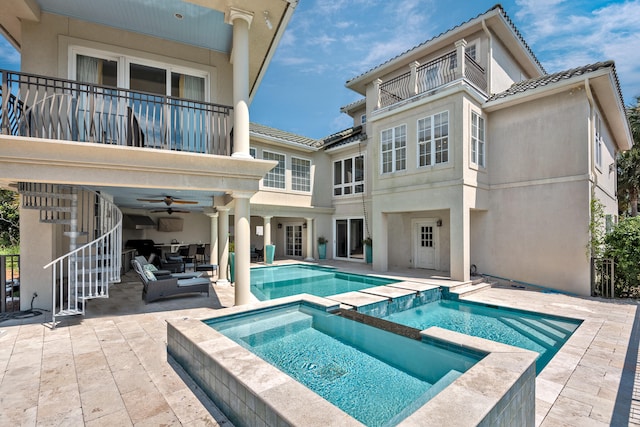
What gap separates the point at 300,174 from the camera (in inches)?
691

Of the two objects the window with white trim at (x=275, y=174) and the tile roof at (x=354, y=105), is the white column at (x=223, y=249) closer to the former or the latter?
the window with white trim at (x=275, y=174)

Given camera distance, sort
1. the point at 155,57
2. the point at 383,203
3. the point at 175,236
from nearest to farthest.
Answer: the point at 155,57 → the point at 383,203 → the point at 175,236

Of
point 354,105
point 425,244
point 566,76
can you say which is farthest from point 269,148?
point 566,76

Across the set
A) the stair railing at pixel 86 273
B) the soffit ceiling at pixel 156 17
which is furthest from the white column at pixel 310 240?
the soffit ceiling at pixel 156 17

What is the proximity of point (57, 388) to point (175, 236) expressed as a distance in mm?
13900

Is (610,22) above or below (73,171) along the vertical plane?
above

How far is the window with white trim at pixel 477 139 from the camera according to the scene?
1124cm

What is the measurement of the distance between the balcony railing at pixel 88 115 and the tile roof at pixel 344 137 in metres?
10.3

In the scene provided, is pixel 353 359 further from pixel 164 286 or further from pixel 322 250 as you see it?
pixel 322 250

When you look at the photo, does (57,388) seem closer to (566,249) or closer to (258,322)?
(258,322)

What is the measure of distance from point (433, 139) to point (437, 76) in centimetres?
279

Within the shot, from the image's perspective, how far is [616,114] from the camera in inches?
462

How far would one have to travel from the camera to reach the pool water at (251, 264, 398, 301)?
10117 millimetres

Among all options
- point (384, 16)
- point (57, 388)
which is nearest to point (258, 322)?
point (57, 388)
